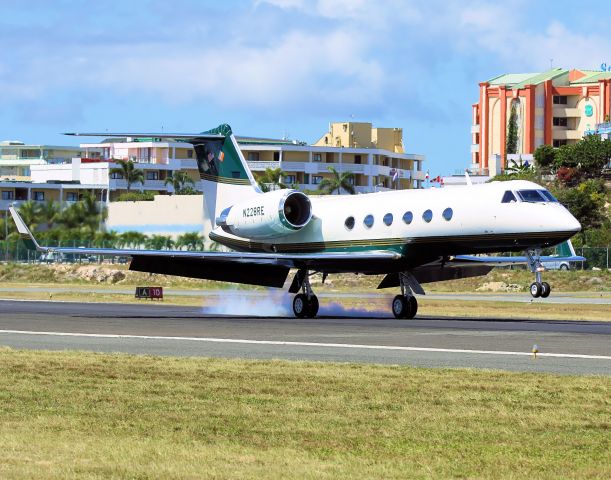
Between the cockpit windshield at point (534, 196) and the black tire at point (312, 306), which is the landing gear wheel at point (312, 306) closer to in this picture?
the black tire at point (312, 306)

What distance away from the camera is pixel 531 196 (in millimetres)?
33812

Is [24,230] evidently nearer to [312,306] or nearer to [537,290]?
[312,306]

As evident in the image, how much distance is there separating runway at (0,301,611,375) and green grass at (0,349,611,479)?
251 centimetres

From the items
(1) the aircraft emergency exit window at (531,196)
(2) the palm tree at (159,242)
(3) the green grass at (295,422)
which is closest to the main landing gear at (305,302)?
(1) the aircraft emergency exit window at (531,196)

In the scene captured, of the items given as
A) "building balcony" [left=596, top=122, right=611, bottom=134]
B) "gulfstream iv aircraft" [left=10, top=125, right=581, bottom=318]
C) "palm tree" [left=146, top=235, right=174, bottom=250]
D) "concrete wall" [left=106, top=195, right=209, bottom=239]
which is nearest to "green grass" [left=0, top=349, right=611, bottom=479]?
"gulfstream iv aircraft" [left=10, top=125, right=581, bottom=318]

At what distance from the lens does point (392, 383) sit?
58.5 feet

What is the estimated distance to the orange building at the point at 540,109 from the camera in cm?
17212

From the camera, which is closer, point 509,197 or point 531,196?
point 531,196

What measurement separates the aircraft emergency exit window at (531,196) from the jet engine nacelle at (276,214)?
24.9 ft

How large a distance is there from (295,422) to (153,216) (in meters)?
43.4

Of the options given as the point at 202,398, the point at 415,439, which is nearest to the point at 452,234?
the point at 202,398

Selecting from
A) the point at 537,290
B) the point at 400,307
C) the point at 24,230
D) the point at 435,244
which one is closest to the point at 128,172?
the point at 24,230

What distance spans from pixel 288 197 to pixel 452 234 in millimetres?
6408

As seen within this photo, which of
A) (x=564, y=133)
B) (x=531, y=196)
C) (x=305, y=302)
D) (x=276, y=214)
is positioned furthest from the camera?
(x=564, y=133)
